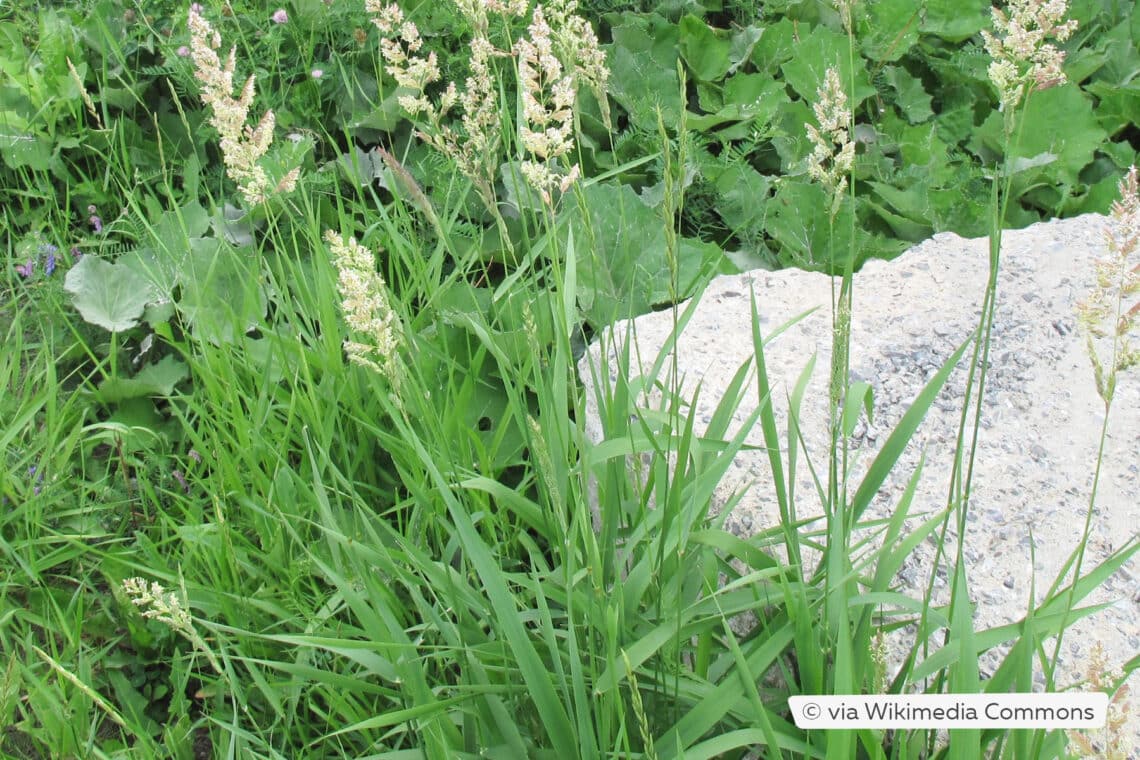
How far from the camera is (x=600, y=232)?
93.0 inches

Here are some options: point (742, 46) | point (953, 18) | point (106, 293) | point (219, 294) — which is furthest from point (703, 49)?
point (106, 293)

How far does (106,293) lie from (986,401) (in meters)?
2.02

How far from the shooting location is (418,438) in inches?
67.7

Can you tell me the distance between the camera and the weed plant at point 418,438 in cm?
129

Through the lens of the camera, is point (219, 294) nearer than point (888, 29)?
Yes

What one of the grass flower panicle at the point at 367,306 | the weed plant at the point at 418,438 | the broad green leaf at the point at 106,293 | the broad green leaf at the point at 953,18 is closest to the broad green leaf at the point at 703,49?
the weed plant at the point at 418,438

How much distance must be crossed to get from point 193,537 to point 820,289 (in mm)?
1378

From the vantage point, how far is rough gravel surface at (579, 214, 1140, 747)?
1541mm

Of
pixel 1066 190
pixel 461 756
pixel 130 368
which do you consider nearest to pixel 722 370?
pixel 461 756

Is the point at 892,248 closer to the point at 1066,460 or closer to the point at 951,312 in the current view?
the point at 951,312

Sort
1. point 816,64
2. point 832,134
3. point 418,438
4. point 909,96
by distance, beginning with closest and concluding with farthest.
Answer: point 832,134 < point 418,438 < point 816,64 < point 909,96

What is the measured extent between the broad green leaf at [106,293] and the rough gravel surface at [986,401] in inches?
45.9

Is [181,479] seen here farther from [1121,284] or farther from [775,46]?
[775,46]

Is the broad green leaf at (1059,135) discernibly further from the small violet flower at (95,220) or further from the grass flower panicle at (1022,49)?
the small violet flower at (95,220)
